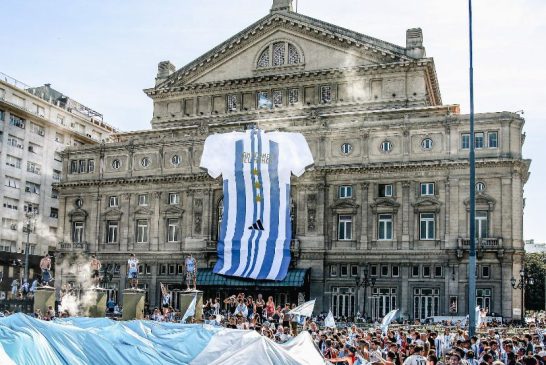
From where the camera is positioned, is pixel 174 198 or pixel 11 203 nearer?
pixel 174 198

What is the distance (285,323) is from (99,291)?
1535 centimetres

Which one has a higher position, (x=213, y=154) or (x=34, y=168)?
(x=34, y=168)

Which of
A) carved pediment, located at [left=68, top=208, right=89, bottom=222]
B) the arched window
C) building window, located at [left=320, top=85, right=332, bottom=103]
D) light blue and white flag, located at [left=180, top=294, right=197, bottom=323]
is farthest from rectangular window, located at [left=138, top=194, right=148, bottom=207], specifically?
light blue and white flag, located at [left=180, top=294, right=197, bottom=323]

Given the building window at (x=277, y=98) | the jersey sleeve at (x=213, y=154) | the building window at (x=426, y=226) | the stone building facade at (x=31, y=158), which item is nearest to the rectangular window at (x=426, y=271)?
the building window at (x=426, y=226)

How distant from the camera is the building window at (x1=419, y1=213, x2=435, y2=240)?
58.5 metres

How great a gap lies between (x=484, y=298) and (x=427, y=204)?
28.5 feet

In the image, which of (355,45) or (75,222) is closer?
(355,45)

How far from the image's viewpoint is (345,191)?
61656 millimetres

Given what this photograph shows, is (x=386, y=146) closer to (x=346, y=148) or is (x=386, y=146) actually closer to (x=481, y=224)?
(x=346, y=148)

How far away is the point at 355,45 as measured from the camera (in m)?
65.3

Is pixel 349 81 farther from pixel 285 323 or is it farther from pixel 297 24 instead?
pixel 285 323

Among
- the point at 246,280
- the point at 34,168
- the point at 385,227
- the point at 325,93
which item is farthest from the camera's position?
the point at 34,168

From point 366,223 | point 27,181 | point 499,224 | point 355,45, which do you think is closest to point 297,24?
point 355,45

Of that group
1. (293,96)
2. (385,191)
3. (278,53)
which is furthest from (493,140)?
(278,53)
